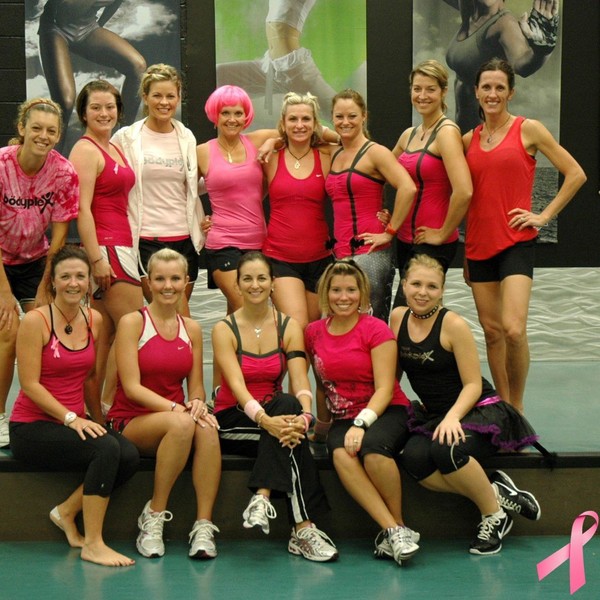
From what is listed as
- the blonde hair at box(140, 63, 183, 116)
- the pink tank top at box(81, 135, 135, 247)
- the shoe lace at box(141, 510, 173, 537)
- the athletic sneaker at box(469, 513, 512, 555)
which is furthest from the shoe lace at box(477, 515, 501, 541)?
the blonde hair at box(140, 63, 183, 116)

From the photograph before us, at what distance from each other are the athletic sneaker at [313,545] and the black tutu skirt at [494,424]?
462 millimetres

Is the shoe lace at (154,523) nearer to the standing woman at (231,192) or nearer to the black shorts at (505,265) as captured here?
the standing woman at (231,192)

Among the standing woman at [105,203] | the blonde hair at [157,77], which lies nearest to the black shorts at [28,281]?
the standing woman at [105,203]

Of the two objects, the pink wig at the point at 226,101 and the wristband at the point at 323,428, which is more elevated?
the pink wig at the point at 226,101

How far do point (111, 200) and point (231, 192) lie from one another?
1.50ft

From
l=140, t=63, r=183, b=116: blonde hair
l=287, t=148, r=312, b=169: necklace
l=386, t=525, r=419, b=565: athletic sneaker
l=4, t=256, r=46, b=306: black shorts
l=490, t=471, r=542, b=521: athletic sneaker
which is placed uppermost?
l=140, t=63, r=183, b=116: blonde hair

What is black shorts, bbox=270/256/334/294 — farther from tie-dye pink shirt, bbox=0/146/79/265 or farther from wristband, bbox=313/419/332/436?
tie-dye pink shirt, bbox=0/146/79/265

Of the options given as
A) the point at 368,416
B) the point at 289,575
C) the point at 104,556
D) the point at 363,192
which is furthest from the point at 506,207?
the point at 104,556

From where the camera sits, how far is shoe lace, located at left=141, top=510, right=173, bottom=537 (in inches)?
124

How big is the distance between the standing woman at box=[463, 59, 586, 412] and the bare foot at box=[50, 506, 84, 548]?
164cm

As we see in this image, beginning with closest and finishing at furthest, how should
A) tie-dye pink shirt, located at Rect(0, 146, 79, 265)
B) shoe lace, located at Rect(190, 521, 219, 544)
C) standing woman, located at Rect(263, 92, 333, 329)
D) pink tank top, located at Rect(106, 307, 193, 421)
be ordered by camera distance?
shoe lace, located at Rect(190, 521, 219, 544), pink tank top, located at Rect(106, 307, 193, 421), tie-dye pink shirt, located at Rect(0, 146, 79, 265), standing woman, located at Rect(263, 92, 333, 329)

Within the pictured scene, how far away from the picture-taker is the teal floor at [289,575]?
2822 millimetres

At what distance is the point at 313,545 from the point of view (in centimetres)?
309

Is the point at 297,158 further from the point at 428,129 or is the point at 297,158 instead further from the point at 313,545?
the point at 313,545
